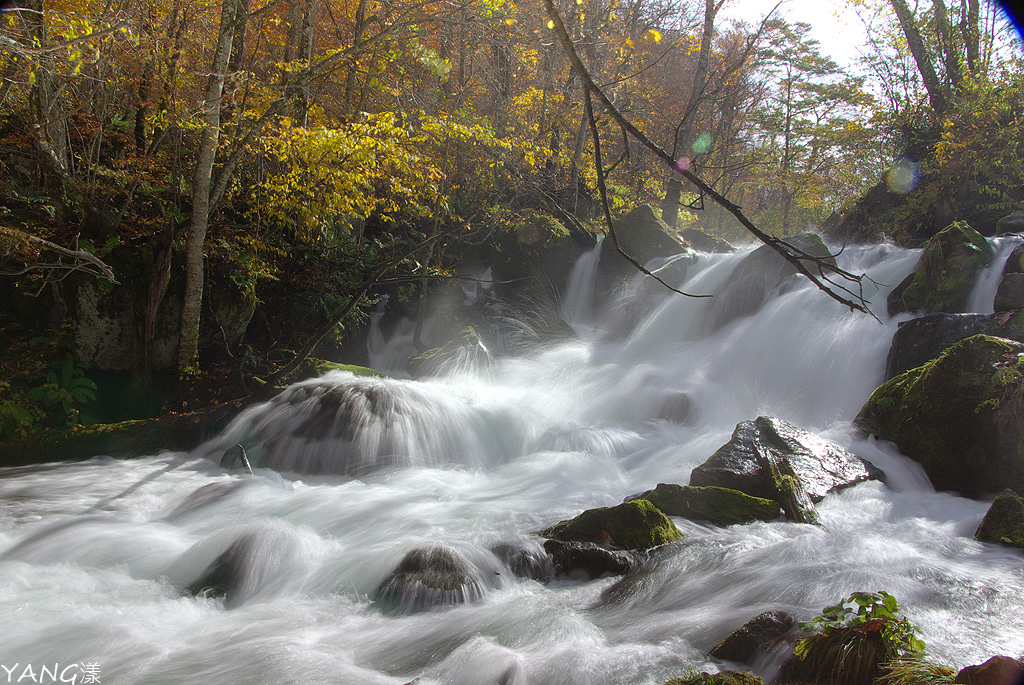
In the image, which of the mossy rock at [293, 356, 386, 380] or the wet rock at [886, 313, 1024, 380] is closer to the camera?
the wet rock at [886, 313, 1024, 380]

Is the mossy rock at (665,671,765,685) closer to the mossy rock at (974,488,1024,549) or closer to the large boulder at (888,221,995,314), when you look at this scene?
the mossy rock at (974,488,1024,549)

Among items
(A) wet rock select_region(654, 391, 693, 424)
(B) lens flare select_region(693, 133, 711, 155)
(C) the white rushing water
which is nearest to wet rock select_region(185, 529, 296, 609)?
(C) the white rushing water

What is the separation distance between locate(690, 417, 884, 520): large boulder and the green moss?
3.73 meters

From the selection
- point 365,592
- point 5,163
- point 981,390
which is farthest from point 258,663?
point 5,163

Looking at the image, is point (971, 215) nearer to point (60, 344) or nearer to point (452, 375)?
point (452, 375)

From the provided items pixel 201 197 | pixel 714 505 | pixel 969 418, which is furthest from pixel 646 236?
pixel 714 505

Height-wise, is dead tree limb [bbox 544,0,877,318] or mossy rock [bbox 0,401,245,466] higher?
dead tree limb [bbox 544,0,877,318]

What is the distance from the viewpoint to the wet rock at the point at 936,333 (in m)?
7.29

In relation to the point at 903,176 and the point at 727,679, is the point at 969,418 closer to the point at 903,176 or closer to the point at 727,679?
the point at 727,679

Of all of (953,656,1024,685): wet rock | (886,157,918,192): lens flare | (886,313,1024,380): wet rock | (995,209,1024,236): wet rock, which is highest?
(886,157,918,192): lens flare

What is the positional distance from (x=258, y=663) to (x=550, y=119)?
49.4 feet

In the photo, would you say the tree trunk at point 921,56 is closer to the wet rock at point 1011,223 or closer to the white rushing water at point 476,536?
the wet rock at point 1011,223

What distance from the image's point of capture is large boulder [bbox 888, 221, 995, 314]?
8.67m

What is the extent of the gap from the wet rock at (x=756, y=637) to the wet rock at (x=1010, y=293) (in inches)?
267
